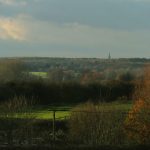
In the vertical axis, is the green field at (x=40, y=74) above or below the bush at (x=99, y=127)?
below

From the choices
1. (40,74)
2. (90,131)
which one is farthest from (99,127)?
(40,74)

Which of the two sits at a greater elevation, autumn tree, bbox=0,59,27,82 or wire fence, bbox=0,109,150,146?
wire fence, bbox=0,109,150,146

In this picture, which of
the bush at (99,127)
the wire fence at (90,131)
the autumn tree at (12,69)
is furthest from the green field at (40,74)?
the bush at (99,127)

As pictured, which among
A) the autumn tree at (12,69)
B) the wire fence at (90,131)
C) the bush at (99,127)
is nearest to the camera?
the wire fence at (90,131)

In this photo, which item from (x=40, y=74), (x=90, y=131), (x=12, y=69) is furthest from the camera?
(x=12, y=69)

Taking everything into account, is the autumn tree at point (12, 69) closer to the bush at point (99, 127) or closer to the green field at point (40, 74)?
the green field at point (40, 74)

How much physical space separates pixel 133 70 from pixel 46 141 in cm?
6295

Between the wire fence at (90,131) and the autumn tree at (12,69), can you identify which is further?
the autumn tree at (12,69)

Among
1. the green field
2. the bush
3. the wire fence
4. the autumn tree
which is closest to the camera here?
the wire fence

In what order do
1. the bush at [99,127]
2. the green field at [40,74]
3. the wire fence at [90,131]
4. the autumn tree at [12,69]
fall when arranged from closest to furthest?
the wire fence at [90,131] < the bush at [99,127] < the green field at [40,74] < the autumn tree at [12,69]

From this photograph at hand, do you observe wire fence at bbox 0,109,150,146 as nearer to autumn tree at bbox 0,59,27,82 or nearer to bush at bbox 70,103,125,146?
bush at bbox 70,103,125,146

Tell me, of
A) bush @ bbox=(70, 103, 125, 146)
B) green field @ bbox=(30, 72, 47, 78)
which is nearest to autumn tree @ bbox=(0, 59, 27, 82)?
green field @ bbox=(30, 72, 47, 78)

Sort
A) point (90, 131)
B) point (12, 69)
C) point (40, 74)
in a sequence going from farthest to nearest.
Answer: point (12, 69)
point (40, 74)
point (90, 131)

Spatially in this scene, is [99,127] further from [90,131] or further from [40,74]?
[40,74]
